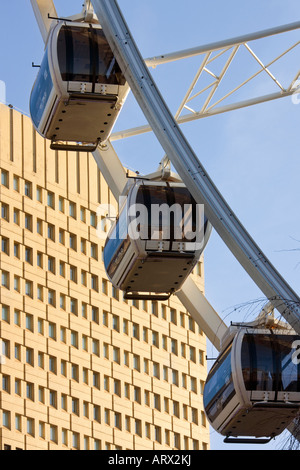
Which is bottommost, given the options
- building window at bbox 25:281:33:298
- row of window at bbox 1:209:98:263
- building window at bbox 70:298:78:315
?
building window at bbox 25:281:33:298

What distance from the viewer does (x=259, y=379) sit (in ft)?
66.2

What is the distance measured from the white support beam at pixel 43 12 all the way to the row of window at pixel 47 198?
202 ft

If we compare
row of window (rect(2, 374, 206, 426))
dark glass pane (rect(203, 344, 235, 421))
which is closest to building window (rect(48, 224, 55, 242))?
row of window (rect(2, 374, 206, 426))

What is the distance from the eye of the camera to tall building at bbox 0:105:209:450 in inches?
3297

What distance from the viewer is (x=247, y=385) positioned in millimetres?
20172

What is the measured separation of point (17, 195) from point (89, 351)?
30.5ft

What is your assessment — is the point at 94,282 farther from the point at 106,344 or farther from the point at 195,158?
the point at 195,158

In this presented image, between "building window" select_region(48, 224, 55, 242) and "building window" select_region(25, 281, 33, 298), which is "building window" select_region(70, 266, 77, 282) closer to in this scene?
"building window" select_region(48, 224, 55, 242)

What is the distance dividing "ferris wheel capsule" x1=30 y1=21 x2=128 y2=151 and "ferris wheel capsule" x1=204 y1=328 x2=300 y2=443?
3519 mm

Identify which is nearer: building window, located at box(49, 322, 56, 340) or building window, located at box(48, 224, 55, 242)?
building window, located at box(49, 322, 56, 340)

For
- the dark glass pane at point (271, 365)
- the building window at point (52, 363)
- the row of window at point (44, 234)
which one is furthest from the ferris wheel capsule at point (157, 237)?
the building window at point (52, 363)

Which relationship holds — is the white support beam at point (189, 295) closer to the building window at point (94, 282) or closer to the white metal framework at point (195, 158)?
the white metal framework at point (195, 158)

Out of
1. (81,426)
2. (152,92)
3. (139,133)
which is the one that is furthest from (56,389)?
(152,92)

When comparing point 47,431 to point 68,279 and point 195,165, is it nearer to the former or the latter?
point 68,279
